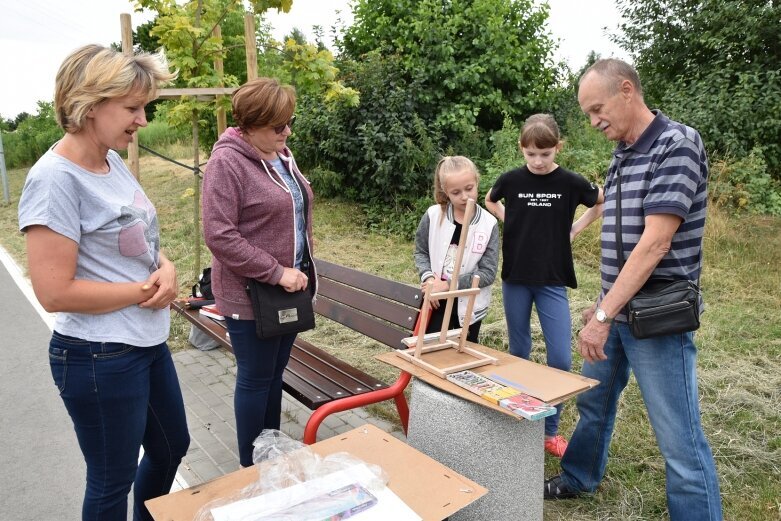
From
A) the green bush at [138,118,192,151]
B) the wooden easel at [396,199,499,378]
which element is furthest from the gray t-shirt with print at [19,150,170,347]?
the green bush at [138,118,192,151]

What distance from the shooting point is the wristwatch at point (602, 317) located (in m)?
2.37

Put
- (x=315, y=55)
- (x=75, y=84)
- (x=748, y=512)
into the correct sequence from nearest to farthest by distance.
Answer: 1. (x=75, y=84)
2. (x=748, y=512)
3. (x=315, y=55)

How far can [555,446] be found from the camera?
10.8ft

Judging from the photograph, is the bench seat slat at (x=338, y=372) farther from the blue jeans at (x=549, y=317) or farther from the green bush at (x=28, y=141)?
the green bush at (x=28, y=141)

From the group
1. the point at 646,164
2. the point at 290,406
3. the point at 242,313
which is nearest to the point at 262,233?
the point at 242,313

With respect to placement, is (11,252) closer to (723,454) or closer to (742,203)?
(723,454)

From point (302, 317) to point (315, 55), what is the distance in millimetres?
3644

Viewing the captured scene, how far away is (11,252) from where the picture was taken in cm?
987

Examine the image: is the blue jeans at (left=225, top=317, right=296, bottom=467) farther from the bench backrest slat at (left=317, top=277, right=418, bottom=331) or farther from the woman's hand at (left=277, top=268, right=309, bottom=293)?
the bench backrest slat at (left=317, top=277, right=418, bottom=331)

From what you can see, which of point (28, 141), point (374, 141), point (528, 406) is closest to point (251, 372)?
point (528, 406)

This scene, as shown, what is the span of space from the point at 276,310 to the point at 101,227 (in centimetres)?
92

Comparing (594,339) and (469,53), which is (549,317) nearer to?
(594,339)

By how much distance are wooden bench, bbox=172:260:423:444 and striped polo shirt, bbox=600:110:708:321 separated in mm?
1270

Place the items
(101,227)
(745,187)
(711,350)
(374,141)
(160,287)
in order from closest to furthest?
(101,227) < (160,287) < (711,350) < (745,187) < (374,141)
